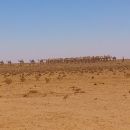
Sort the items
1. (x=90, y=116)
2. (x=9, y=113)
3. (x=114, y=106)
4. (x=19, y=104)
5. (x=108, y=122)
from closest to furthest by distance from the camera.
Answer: (x=108, y=122)
(x=90, y=116)
(x=9, y=113)
(x=114, y=106)
(x=19, y=104)

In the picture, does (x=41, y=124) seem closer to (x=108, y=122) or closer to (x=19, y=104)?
(x=108, y=122)

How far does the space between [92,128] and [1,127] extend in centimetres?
346

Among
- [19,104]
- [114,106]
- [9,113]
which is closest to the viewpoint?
[9,113]

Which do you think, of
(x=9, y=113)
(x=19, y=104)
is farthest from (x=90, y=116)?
(x=19, y=104)

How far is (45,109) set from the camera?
19.4 m

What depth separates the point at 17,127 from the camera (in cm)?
1514

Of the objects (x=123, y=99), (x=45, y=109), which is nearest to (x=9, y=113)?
(x=45, y=109)

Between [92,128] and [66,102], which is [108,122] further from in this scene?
[66,102]

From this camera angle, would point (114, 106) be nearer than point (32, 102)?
Yes

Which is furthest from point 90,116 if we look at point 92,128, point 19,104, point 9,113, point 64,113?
point 19,104

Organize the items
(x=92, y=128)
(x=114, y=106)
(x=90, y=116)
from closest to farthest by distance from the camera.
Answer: (x=92, y=128), (x=90, y=116), (x=114, y=106)

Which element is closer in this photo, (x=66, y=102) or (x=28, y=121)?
(x=28, y=121)

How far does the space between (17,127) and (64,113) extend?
3314 millimetres

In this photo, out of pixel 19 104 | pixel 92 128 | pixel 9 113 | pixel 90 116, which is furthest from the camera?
pixel 19 104
